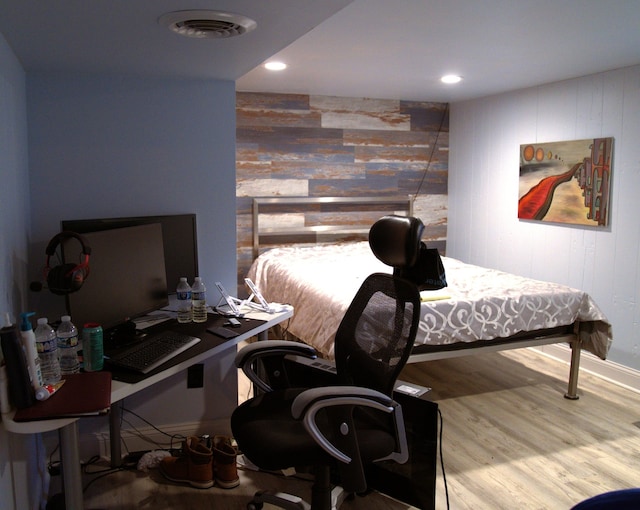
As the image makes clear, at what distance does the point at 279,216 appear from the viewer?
212 inches

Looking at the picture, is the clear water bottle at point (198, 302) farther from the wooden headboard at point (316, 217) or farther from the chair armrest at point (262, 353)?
the wooden headboard at point (316, 217)

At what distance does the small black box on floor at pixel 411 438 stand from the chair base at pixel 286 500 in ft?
0.87

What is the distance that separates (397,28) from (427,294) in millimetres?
1539

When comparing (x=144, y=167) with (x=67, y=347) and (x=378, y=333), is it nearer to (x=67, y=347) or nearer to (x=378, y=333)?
(x=67, y=347)

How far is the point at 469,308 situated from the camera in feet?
11.2

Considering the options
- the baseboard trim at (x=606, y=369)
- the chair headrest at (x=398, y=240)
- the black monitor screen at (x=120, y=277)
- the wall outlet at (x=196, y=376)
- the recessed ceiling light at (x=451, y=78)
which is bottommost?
the baseboard trim at (x=606, y=369)

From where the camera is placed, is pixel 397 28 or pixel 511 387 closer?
pixel 397 28

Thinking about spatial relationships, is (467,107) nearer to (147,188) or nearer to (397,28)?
(397,28)

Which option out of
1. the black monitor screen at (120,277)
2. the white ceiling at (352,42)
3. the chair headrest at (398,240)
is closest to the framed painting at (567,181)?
the white ceiling at (352,42)

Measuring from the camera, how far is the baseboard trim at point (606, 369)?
4.01 metres

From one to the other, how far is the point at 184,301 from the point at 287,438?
42.1 inches

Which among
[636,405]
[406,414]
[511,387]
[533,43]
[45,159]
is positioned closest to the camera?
[406,414]

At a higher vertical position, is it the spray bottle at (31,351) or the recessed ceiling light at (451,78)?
the recessed ceiling light at (451,78)

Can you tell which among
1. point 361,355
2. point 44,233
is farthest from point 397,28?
point 44,233
